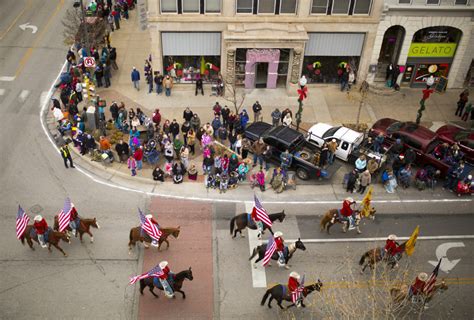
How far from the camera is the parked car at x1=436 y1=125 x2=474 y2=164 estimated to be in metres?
26.1

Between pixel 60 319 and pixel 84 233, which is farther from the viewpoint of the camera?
pixel 84 233

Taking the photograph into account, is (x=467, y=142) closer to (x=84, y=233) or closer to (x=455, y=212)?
(x=455, y=212)

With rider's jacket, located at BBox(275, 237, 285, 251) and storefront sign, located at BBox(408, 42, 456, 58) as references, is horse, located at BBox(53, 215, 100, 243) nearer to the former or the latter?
rider's jacket, located at BBox(275, 237, 285, 251)

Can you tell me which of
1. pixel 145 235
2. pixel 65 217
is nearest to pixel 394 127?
pixel 145 235

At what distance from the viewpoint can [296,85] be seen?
3209 centimetres

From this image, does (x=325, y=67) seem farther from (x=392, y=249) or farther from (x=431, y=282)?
(x=431, y=282)

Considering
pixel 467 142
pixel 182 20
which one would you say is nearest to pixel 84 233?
pixel 182 20

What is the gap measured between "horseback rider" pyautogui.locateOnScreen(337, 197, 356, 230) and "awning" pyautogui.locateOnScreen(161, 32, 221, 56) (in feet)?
47.6

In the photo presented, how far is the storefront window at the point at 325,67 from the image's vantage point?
32.3 meters

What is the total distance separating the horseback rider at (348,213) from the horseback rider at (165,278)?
25.7 feet

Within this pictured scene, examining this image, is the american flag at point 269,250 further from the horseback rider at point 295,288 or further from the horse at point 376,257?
the horse at point 376,257

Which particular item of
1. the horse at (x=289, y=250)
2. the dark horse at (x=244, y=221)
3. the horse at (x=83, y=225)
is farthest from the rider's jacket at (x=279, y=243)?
the horse at (x=83, y=225)

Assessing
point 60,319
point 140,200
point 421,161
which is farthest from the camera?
point 421,161

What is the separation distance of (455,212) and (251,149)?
10.2 m
